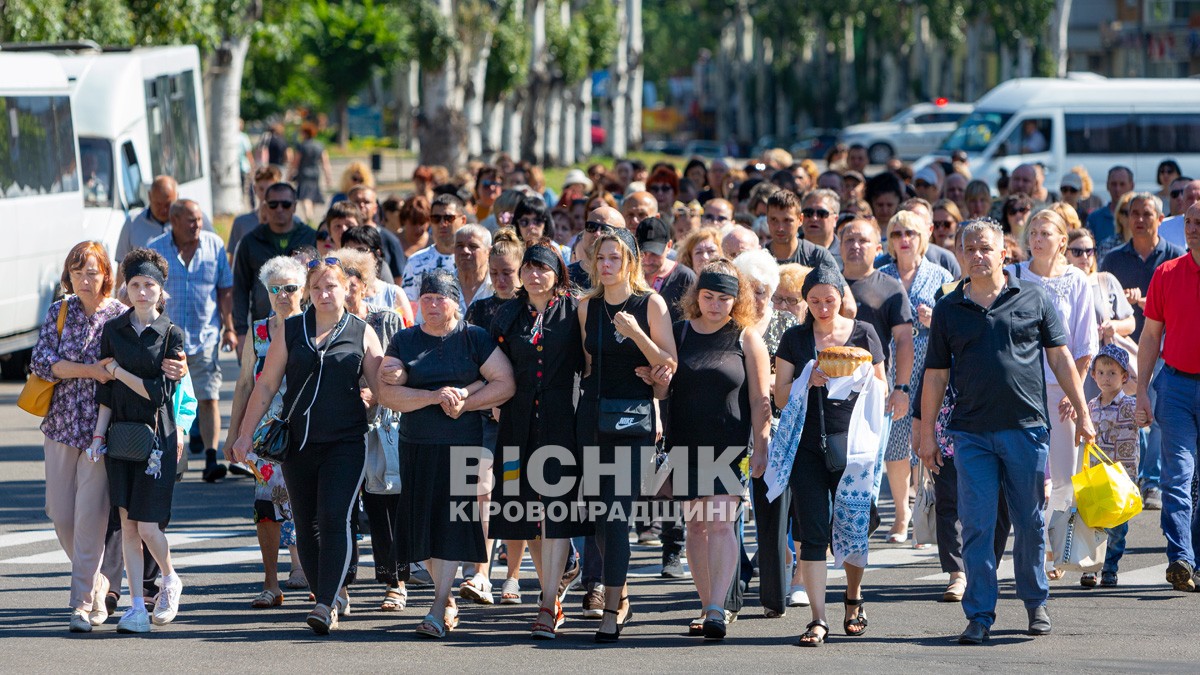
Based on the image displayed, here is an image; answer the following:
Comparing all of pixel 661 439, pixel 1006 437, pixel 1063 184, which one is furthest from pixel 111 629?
pixel 1063 184

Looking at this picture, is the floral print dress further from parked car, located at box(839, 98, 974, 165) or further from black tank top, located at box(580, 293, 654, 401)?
parked car, located at box(839, 98, 974, 165)

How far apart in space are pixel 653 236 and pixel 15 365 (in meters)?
10.7

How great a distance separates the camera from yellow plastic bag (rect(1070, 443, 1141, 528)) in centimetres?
895

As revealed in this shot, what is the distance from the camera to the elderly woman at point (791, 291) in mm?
9250

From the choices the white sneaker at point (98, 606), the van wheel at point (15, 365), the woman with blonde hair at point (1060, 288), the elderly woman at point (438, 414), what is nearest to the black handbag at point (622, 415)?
the elderly woman at point (438, 414)

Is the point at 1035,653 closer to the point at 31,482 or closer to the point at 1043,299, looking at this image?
the point at 1043,299

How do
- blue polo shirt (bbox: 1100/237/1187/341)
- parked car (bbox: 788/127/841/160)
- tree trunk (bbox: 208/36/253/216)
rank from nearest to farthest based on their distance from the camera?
blue polo shirt (bbox: 1100/237/1187/341)
tree trunk (bbox: 208/36/253/216)
parked car (bbox: 788/127/841/160)

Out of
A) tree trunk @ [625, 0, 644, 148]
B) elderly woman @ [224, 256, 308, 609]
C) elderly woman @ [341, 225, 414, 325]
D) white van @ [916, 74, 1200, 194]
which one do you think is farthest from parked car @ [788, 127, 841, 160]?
elderly woman @ [224, 256, 308, 609]

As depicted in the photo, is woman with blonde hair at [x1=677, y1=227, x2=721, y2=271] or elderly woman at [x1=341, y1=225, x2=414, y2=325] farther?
woman with blonde hair at [x1=677, y1=227, x2=721, y2=271]

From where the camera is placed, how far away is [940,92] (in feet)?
287

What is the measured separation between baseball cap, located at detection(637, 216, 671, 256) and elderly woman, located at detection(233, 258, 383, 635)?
2390mm

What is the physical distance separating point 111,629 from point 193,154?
16219 millimetres

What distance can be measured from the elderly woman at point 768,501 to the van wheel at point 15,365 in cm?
1166

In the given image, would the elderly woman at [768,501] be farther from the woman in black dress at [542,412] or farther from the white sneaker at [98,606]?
the white sneaker at [98,606]
